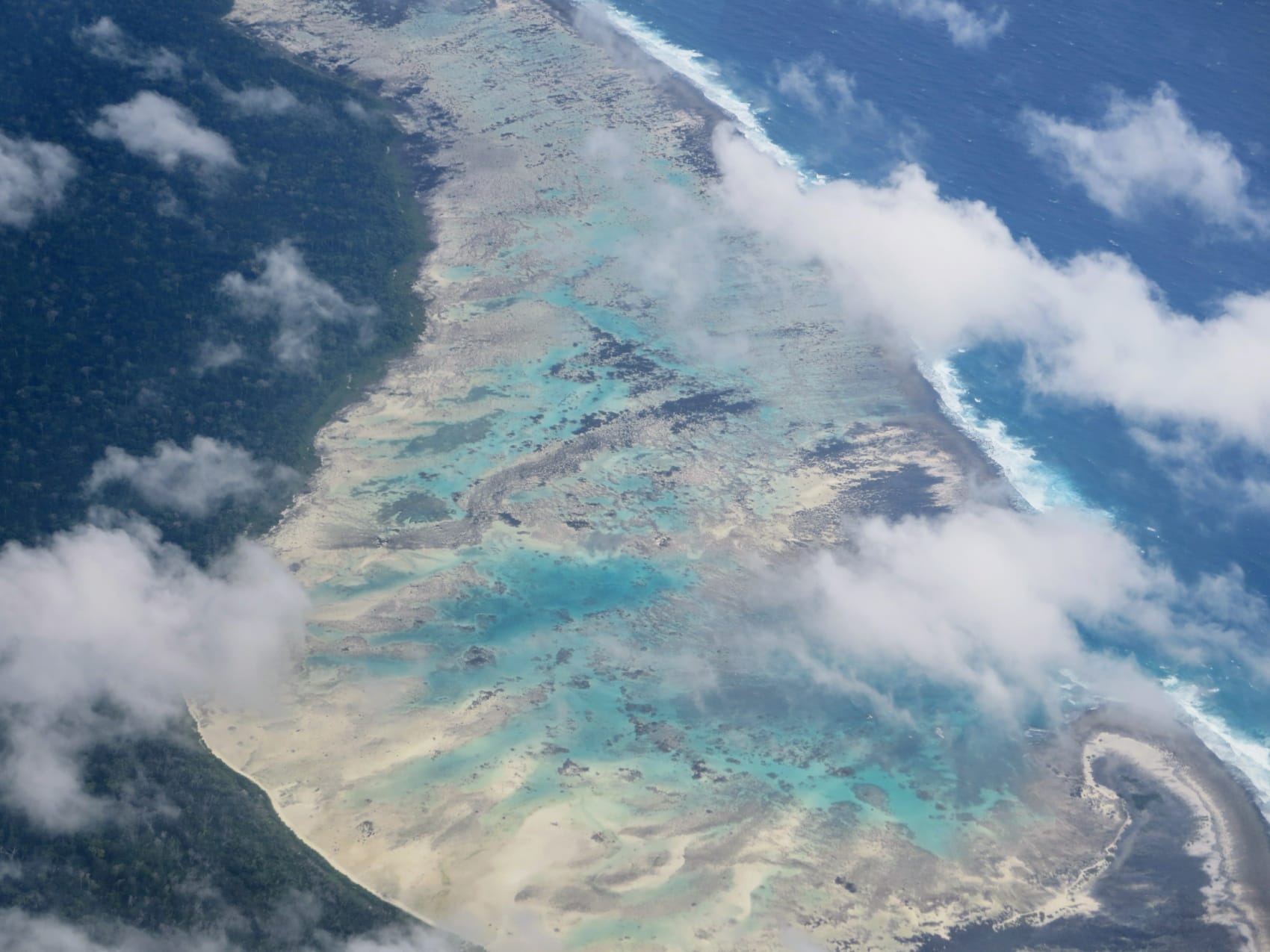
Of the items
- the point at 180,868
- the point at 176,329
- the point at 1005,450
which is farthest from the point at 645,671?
the point at 176,329

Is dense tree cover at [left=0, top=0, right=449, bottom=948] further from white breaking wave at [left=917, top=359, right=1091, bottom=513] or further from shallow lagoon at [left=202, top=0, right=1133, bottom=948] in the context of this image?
white breaking wave at [left=917, top=359, right=1091, bottom=513]

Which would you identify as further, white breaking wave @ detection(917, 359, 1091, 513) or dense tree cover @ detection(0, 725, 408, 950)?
white breaking wave @ detection(917, 359, 1091, 513)

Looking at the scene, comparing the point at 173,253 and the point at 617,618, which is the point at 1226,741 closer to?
the point at 617,618

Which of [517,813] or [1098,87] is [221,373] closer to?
[517,813]

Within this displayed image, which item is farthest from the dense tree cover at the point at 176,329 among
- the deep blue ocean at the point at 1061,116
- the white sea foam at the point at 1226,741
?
the white sea foam at the point at 1226,741

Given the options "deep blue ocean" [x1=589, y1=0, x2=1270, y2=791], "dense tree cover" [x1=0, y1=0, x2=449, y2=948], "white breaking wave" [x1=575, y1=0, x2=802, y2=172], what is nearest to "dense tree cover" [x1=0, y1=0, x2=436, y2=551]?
"dense tree cover" [x1=0, y1=0, x2=449, y2=948]

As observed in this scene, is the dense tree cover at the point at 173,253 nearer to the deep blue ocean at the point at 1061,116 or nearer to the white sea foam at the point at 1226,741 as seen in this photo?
the deep blue ocean at the point at 1061,116
